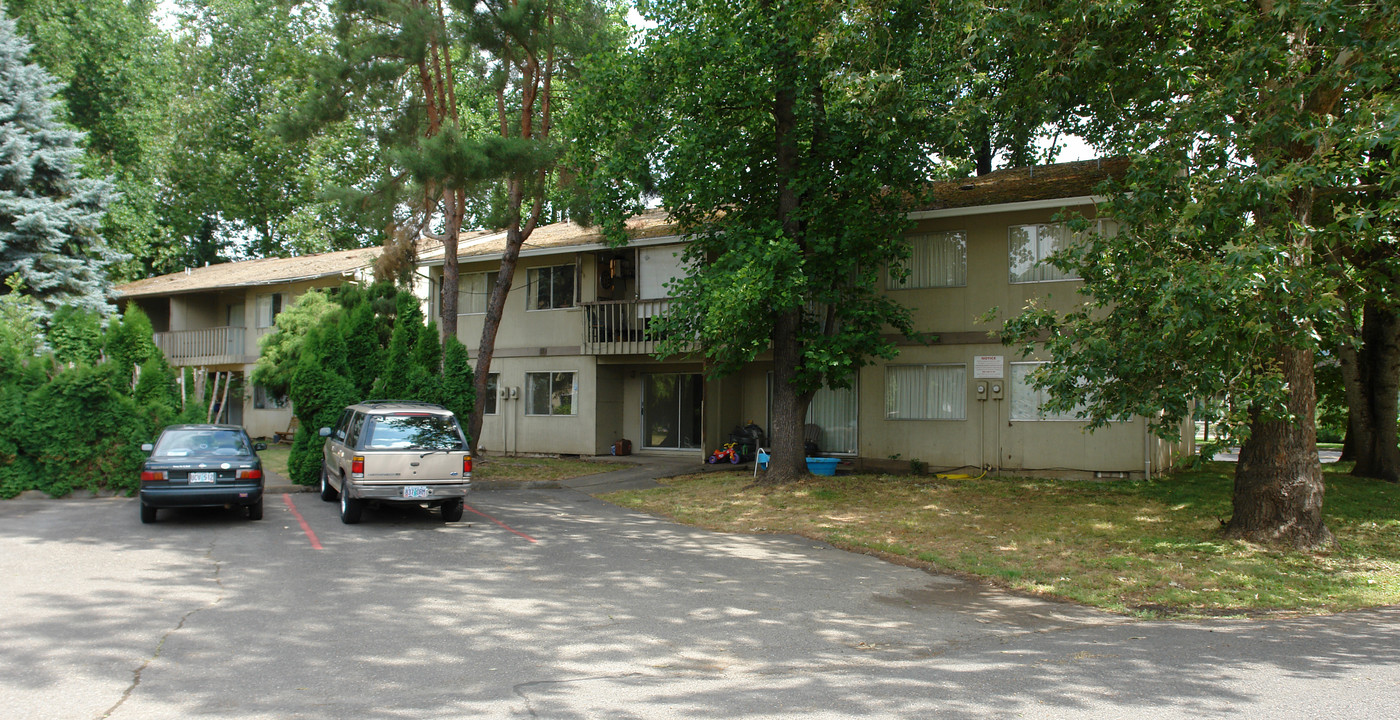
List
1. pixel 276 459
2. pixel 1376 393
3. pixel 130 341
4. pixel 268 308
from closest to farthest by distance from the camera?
pixel 130 341 → pixel 1376 393 → pixel 276 459 → pixel 268 308

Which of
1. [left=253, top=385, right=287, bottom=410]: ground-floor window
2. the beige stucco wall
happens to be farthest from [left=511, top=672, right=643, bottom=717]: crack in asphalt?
[left=253, top=385, right=287, bottom=410]: ground-floor window

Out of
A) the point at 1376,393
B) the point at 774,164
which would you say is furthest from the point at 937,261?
the point at 1376,393

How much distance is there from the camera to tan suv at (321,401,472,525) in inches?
488

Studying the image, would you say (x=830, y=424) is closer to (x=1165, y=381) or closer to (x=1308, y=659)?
(x=1165, y=381)

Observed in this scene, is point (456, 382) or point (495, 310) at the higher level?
point (495, 310)

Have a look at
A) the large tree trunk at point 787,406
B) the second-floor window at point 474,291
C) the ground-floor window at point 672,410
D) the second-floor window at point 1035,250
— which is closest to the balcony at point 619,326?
the ground-floor window at point 672,410

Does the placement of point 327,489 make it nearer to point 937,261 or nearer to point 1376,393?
point 937,261

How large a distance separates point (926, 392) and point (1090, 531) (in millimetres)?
7023

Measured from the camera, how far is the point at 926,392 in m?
19.1

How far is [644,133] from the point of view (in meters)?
15.9

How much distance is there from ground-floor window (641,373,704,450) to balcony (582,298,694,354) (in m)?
2.23

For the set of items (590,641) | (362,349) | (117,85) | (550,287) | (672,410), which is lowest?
(590,641)

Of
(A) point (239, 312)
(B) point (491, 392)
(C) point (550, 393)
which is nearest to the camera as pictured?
(C) point (550, 393)

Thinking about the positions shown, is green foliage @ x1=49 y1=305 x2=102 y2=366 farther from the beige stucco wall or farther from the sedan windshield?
the beige stucco wall
